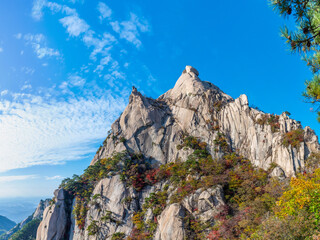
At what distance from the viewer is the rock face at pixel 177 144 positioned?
961 inches

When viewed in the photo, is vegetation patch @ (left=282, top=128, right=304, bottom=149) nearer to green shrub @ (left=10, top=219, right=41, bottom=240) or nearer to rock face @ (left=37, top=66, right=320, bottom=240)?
rock face @ (left=37, top=66, right=320, bottom=240)

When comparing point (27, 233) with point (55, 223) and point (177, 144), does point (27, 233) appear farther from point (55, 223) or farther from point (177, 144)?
point (177, 144)

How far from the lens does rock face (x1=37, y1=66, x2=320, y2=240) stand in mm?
24406

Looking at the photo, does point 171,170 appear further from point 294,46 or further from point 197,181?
point 294,46

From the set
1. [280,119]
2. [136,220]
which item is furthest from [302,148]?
[136,220]

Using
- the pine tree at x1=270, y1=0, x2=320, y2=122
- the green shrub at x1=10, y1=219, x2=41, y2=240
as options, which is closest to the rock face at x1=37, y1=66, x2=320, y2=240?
the pine tree at x1=270, y1=0, x2=320, y2=122

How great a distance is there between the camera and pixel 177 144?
38.6 meters

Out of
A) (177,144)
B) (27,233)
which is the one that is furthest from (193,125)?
(27,233)

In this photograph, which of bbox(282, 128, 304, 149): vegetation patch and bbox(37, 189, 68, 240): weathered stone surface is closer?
bbox(282, 128, 304, 149): vegetation patch

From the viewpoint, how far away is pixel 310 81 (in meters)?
6.14

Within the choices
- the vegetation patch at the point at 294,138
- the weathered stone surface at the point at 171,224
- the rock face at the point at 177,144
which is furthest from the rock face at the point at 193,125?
the weathered stone surface at the point at 171,224

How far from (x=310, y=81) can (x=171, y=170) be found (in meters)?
27.2

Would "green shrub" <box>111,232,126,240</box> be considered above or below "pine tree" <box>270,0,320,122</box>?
below

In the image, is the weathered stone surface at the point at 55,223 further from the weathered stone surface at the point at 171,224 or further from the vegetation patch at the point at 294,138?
the vegetation patch at the point at 294,138
